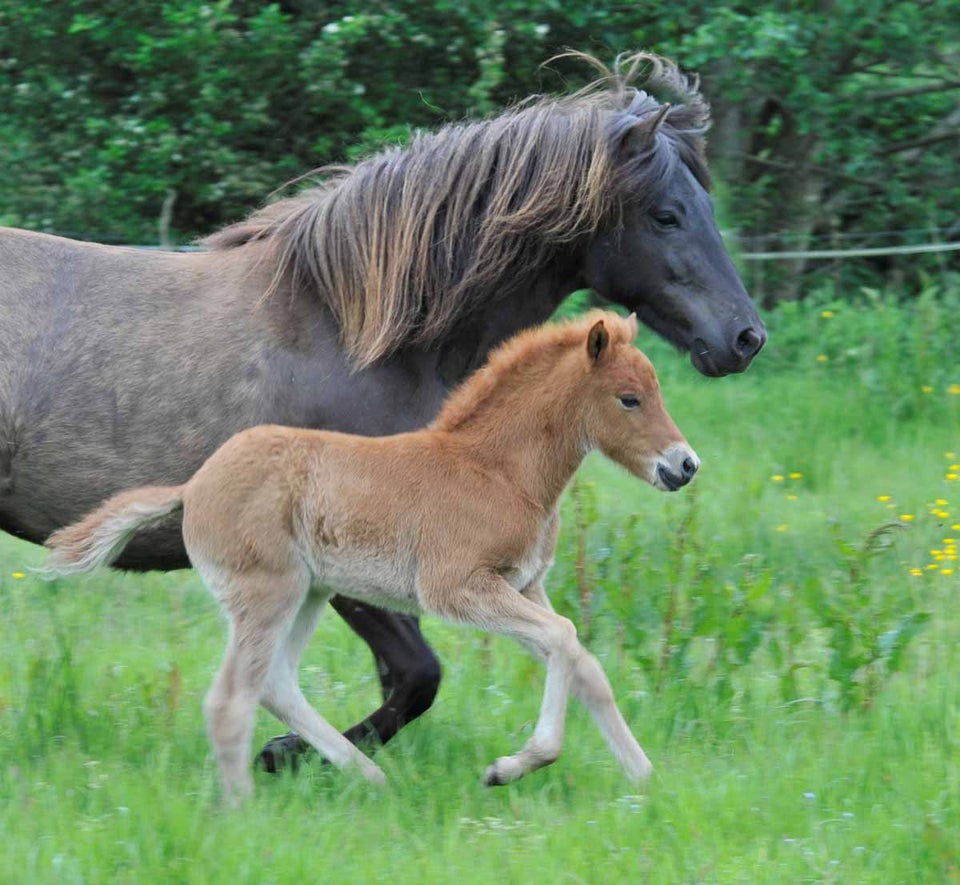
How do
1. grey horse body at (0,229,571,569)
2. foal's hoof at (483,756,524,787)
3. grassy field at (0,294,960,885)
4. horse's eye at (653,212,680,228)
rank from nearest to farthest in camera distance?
grassy field at (0,294,960,885) → foal's hoof at (483,756,524,787) → grey horse body at (0,229,571,569) → horse's eye at (653,212,680,228)

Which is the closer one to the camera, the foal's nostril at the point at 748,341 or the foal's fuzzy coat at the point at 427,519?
the foal's fuzzy coat at the point at 427,519

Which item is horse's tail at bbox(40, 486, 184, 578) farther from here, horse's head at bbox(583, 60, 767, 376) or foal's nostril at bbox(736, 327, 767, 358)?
foal's nostril at bbox(736, 327, 767, 358)

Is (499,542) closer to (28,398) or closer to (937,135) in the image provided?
(28,398)

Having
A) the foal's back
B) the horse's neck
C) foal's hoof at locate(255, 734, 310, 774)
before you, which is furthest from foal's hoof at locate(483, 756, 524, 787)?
the horse's neck

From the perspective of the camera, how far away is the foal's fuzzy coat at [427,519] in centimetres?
393

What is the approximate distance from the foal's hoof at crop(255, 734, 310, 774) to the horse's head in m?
1.67

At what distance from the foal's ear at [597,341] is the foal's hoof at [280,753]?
1.46 metres

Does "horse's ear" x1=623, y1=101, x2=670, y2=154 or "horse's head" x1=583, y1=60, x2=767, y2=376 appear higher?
"horse's ear" x1=623, y1=101, x2=670, y2=154

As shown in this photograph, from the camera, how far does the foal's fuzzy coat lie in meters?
3.93

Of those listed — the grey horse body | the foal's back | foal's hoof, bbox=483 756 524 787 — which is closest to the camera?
foal's hoof, bbox=483 756 524 787

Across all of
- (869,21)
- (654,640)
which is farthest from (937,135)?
(654,640)

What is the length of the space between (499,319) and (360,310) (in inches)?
17.3

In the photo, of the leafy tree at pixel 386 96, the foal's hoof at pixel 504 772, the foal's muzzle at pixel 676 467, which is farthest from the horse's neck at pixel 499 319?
the leafy tree at pixel 386 96

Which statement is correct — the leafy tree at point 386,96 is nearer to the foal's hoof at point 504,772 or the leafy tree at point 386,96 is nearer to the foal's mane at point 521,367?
the foal's mane at point 521,367
